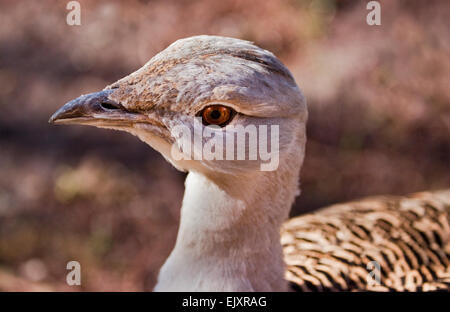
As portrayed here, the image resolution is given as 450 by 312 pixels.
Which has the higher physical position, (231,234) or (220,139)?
(220,139)

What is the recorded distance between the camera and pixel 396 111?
5594mm

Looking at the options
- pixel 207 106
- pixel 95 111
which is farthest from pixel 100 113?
pixel 207 106

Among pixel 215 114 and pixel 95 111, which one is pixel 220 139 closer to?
pixel 215 114

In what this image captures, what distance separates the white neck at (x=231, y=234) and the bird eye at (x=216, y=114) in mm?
275

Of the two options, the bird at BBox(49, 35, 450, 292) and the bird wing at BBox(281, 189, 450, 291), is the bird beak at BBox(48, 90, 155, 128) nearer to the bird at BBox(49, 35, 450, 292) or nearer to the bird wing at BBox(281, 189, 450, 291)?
the bird at BBox(49, 35, 450, 292)

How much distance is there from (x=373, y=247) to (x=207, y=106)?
5.05ft

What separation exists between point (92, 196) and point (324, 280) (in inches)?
107

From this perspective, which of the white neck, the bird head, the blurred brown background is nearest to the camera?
the bird head

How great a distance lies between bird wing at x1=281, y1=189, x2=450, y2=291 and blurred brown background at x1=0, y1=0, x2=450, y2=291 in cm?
150

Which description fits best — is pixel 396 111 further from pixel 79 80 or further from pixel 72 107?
pixel 72 107

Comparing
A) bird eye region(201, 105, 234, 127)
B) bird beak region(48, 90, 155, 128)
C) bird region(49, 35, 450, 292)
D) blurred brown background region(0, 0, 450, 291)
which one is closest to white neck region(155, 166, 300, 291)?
bird region(49, 35, 450, 292)

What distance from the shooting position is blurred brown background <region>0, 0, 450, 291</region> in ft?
15.1

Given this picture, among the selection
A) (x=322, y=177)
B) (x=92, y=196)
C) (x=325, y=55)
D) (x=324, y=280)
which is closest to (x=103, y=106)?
(x=324, y=280)

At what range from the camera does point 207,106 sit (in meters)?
2.11
